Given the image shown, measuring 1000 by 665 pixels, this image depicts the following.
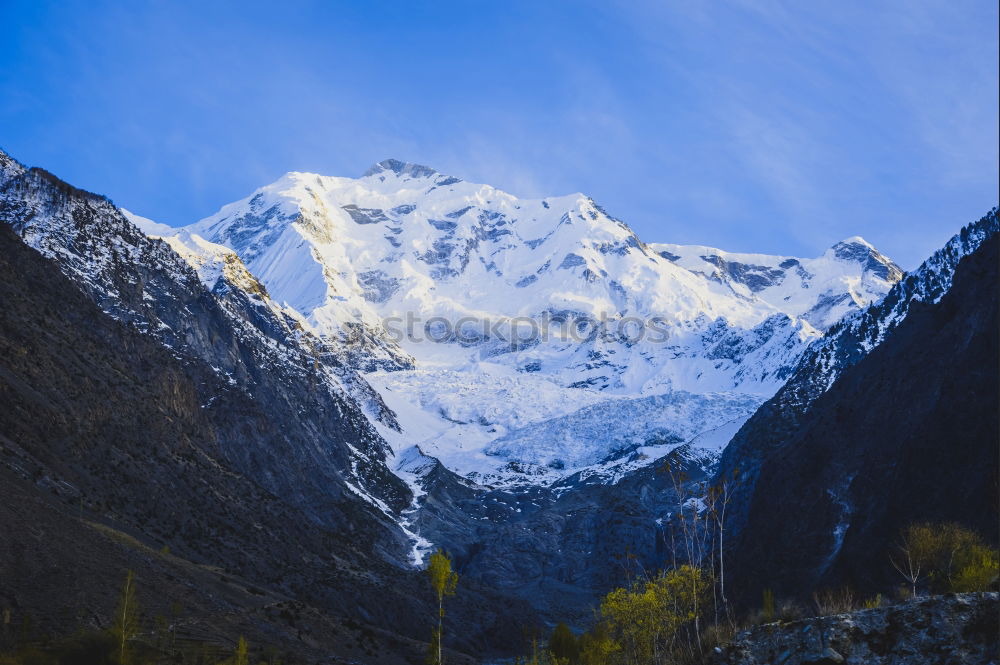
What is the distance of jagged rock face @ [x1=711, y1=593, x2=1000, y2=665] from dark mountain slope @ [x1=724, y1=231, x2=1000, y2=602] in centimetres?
5217

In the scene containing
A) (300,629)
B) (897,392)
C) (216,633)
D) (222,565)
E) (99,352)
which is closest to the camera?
(216,633)

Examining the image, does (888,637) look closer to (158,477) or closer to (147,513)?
(147,513)

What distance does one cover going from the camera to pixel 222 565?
104625 mm

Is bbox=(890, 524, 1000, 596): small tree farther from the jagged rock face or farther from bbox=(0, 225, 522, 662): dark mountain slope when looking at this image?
bbox=(0, 225, 522, 662): dark mountain slope

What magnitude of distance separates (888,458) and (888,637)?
8886cm

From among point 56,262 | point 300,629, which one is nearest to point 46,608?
point 300,629

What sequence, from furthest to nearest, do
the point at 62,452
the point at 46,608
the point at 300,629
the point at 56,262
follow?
the point at 56,262 < the point at 62,452 < the point at 300,629 < the point at 46,608

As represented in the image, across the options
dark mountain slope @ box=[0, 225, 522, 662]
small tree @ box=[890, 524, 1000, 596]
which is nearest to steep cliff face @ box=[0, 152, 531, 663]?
dark mountain slope @ box=[0, 225, 522, 662]

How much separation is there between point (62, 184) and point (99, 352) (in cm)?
3984

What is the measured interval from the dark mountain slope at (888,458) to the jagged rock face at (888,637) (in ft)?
171

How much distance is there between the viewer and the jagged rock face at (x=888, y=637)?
22.0m

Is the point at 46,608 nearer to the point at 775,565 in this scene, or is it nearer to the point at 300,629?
the point at 300,629

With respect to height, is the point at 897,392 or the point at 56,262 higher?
the point at 56,262

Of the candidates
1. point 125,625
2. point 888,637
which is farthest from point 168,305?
point 888,637
